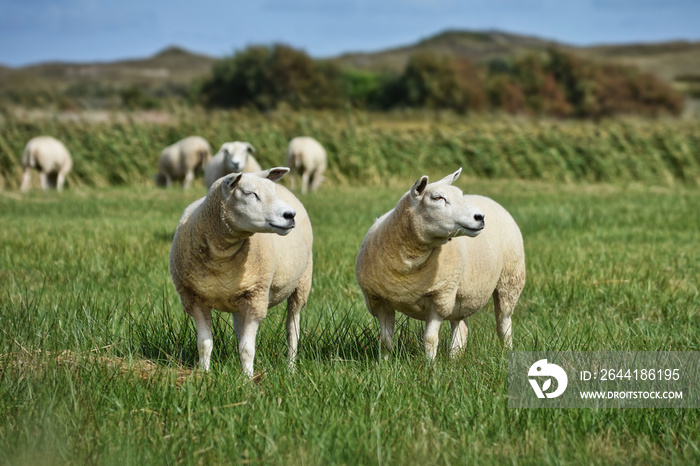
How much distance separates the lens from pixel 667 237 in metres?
9.73

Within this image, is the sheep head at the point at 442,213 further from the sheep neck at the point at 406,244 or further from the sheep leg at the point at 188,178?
the sheep leg at the point at 188,178

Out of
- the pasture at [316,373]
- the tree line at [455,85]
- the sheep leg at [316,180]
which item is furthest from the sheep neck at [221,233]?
the tree line at [455,85]

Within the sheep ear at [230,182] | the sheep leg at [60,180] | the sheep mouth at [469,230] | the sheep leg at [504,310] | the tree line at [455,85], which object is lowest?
the sheep leg at [60,180]

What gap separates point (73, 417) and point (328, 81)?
5261 centimetres

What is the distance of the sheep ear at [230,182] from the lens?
3566mm

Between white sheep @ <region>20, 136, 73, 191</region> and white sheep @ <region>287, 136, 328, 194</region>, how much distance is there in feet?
15.9

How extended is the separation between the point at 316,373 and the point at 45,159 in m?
14.4

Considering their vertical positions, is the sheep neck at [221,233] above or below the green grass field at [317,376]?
above

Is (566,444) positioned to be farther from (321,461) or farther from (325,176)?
(325,176)

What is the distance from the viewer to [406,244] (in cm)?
389

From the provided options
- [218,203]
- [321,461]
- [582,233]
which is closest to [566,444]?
[321,461]

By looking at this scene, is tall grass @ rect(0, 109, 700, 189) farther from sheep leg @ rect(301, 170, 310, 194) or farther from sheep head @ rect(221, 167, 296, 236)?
sheep head @ rect(221, 167, 296, 236)

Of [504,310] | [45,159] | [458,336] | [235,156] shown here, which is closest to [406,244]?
[458,336]

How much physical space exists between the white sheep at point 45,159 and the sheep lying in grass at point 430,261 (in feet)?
46.0
